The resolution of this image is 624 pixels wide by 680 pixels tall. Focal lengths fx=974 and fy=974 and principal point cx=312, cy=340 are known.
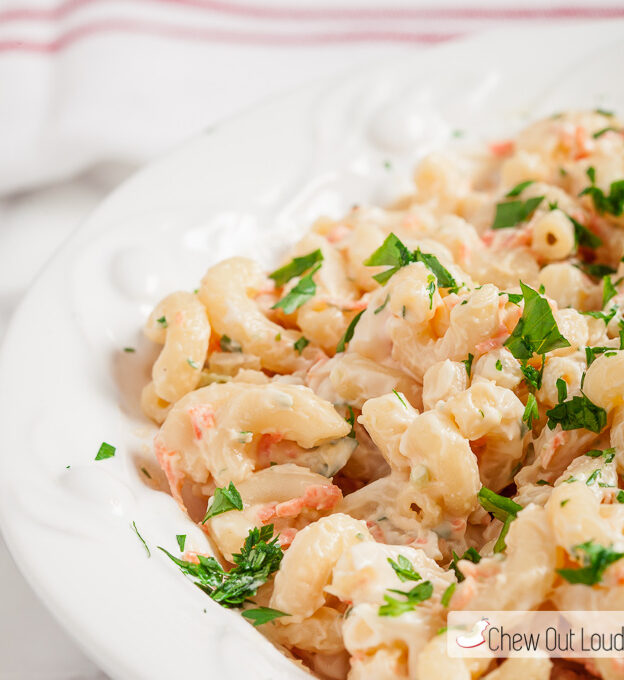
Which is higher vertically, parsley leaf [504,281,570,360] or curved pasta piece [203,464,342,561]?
parsley leaf [504,281,570,360]

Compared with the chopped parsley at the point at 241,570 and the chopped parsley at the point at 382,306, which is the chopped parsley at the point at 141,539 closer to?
the chopped parsley at the point at 241,570

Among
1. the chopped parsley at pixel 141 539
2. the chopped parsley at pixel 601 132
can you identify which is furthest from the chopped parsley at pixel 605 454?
the chopped parsley at pixel 601 132

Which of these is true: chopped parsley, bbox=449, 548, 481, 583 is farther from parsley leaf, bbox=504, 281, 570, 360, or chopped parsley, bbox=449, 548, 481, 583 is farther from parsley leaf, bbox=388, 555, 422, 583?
parsley leaf, bbox=504, 281, 570, 360

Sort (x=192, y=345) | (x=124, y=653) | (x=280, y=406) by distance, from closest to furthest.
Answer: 1. (x=124, y=653)
2. (x=280, y=406)
3. (x=192, y=345)

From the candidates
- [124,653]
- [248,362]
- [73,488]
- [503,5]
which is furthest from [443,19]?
[124,653]

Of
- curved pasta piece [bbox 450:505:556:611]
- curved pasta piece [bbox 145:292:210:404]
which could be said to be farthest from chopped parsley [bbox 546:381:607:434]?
curved pasta piece [bbox 145:292:210:404]

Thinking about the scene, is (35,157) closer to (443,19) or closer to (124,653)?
(443,19)
